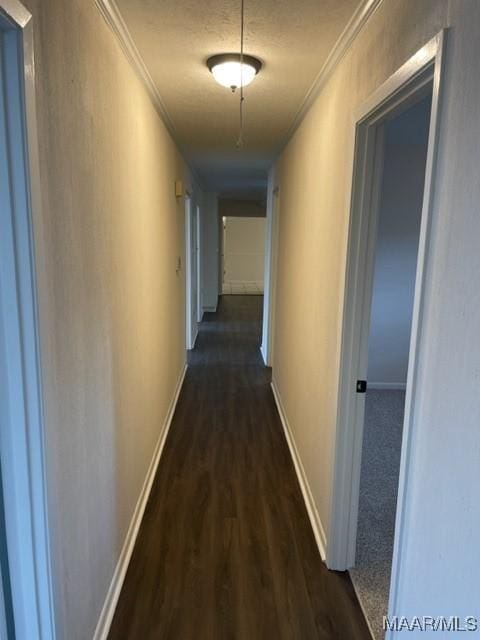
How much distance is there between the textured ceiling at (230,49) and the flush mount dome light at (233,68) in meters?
0.04

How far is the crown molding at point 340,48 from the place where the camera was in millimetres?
1567

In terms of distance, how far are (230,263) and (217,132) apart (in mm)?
11257

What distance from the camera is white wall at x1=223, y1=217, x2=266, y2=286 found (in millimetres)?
14680

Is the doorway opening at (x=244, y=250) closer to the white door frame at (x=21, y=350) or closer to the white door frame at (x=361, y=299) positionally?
the white door frame at (x=361, y=299)

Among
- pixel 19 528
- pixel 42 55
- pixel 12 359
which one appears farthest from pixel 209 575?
pixel 42 55

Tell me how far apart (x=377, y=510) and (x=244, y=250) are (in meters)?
12.8

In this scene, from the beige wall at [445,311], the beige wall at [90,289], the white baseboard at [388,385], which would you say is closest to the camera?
the beige wall at [445,311]

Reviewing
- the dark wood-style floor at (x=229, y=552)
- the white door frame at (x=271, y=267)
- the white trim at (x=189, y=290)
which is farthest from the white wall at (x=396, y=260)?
the white trim at (x=189, y=290)

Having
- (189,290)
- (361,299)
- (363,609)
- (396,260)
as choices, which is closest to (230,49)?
(361,299)

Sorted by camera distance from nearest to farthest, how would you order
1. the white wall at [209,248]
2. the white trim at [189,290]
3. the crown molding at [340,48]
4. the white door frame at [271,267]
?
the crown molding at [340,48], the white door frame at [271,267], the white trim at [189,290], the white wall at [209,248]

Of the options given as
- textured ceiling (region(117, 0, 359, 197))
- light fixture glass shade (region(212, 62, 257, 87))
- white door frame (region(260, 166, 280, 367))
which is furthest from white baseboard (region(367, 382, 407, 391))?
light fixture glass shade (region(212, 62, 257, 87))

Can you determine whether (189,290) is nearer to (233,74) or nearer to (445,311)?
(233,74)

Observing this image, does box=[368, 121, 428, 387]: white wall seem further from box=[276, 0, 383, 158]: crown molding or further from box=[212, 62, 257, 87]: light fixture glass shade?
box=[212, 62, 257, 87]: light fixture glass shade

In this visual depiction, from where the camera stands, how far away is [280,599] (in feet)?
6.48
